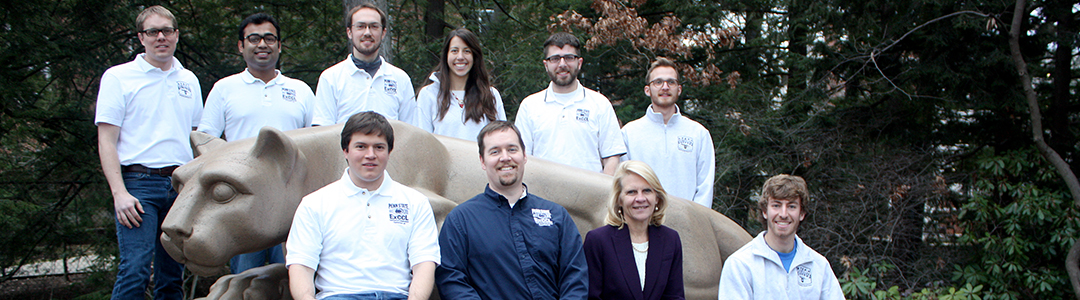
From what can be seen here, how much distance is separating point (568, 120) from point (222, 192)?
2.28 metres

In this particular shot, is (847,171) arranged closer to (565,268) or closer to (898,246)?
(898,246)

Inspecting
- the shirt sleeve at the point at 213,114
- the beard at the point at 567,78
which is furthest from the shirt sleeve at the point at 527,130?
the shirt sleeve at the point at 213,114

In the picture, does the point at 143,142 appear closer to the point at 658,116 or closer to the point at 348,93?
the point at 348,93

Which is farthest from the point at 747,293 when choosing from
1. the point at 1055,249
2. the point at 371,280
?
the point at 1055,249

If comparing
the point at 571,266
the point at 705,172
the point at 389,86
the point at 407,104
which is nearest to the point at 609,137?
the point at 705,172

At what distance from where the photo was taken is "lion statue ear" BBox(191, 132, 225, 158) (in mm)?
3768

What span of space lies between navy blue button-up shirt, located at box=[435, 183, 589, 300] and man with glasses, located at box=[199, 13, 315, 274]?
1585 millimetres

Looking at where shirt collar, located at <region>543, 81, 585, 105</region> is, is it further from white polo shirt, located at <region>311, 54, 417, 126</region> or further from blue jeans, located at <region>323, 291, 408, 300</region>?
blue jeans, located at <region>323, 291, 408, 300</region>

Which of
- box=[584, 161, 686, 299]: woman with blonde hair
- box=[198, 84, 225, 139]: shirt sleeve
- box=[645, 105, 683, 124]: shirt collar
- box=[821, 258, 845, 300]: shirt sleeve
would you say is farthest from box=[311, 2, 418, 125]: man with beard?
box=[821, 258, 845, 300]: shirt sleeve

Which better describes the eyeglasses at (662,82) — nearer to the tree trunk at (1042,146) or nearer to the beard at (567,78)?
the beard at (567,78)

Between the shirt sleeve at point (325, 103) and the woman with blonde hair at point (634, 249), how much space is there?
1.89m

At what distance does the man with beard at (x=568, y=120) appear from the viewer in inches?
192

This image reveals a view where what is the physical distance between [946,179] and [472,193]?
7.76m

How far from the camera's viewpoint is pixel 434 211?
3.75 meters
